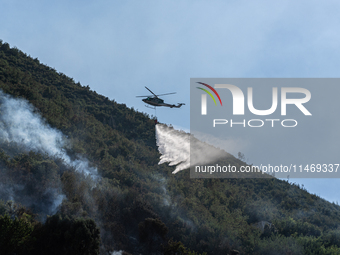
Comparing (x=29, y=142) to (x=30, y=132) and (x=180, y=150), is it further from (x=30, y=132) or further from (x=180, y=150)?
(x=180, y=150)

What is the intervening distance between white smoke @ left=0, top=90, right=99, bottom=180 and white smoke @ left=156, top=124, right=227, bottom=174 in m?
19.2

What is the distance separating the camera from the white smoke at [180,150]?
60.3m

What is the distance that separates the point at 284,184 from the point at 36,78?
2529 inches

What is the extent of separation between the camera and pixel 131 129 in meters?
71.8

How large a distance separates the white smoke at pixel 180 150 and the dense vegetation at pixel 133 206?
2.49m

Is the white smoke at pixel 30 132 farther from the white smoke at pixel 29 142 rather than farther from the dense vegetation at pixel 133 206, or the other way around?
the dense vegetation at pixel 133 206

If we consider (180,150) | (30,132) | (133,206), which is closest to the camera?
(133,206)

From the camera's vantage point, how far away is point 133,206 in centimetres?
3972

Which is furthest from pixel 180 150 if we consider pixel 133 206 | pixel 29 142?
pixel 29 142

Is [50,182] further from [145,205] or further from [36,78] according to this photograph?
Answer: [36,78]

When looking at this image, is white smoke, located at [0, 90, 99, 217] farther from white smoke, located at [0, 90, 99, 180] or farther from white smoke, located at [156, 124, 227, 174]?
white smoke, located at [156, 124, 227, 174]

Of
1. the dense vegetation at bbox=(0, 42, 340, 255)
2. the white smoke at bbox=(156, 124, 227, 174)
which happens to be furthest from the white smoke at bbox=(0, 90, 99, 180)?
the white smoke at bbox=(156, 124, 227, 174)

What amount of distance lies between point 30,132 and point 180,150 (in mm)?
28084

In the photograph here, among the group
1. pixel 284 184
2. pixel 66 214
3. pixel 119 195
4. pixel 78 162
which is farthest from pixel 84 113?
pixel 284 184
